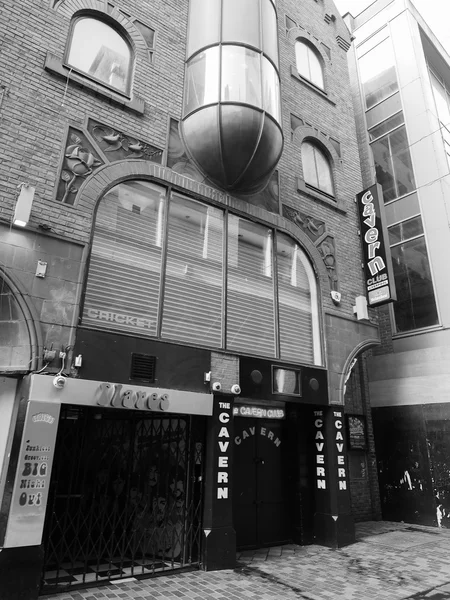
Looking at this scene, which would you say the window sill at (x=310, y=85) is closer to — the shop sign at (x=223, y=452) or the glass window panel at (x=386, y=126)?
the glass window panel at (x=386, y=126)

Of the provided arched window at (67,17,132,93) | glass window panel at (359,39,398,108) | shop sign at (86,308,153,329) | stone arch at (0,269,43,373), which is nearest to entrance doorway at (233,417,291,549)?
shop sign at (86,308,153,329)

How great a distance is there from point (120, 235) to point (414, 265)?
9978 mm

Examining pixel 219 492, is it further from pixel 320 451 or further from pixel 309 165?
pixel 309 165

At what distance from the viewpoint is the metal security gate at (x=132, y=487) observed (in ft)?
23.5

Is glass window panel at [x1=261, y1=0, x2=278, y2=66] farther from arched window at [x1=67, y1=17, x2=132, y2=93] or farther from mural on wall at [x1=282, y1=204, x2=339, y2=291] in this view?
mural on wall at [x1=282, y1=204, x2=339, y2=291]

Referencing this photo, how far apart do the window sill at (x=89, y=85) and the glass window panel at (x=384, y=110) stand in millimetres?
10984

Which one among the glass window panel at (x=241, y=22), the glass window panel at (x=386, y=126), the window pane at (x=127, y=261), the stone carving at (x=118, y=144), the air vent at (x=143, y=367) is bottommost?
the air vent at (x=143, y=367)

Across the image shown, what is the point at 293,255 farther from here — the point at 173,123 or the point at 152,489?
the point at 152,489

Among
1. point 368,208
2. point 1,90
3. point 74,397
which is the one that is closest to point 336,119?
point 368,208

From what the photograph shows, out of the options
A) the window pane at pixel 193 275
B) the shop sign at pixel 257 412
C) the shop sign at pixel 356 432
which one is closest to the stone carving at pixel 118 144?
the window pane at pixel 193 275

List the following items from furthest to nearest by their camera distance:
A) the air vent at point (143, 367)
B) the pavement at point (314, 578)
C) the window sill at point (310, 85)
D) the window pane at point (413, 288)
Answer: the window pane at point (413, 288)
the window sill at point (310, 85)
the air vent at point (143, 367)
the pavement at point (314, 578)

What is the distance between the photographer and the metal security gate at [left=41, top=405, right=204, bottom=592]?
7148mm

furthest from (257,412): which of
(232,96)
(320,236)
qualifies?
(232,96)

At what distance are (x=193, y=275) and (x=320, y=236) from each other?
14.0 ft
